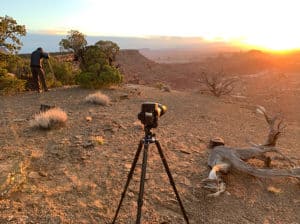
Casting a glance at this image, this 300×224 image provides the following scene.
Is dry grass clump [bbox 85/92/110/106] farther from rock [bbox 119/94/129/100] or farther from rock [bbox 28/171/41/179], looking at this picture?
rock [bbox 28/171/41/179]

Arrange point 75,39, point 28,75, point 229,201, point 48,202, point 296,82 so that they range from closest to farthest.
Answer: point 48,202 → point 229,201 → point 28,75 → point 75,39 → point 296,82

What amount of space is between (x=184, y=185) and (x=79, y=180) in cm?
184

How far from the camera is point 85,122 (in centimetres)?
846

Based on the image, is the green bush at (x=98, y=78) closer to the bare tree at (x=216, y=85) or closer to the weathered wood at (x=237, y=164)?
the bare tree at (x=216, y=85)

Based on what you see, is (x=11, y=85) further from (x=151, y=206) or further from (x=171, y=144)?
(x=151, y=206)

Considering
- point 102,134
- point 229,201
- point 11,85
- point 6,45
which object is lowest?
point 229,201

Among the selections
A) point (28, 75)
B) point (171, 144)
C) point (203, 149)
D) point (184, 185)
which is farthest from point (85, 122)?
point (28, 75)

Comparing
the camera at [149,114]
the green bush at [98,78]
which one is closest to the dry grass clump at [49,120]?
the camera at [149,114]

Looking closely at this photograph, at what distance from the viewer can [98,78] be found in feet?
43.9

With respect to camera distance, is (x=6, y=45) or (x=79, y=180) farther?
(x=6, y=45)

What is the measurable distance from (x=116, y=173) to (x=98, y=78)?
8.26 metres

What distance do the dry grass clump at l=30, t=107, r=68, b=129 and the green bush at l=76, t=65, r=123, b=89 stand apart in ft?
17.4

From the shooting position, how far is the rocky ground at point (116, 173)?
181 inches

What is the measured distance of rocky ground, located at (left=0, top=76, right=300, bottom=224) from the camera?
4602 mm
